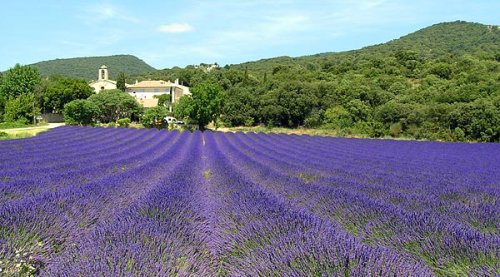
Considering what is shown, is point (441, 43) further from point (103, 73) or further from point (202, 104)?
point (103, 73)

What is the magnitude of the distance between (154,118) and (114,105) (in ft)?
17.7

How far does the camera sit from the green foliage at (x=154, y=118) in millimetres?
40406

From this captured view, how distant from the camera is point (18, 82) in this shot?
60.1 m

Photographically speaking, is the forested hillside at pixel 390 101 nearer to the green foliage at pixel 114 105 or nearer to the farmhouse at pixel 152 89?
the green foliage at pixel 114 105

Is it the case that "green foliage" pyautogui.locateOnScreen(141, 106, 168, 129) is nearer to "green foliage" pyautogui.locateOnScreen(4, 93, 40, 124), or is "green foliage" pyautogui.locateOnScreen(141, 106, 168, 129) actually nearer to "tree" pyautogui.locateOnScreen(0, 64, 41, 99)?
"green foliage" pyautogui.locateOnScreen(4, 93, 40, 124)

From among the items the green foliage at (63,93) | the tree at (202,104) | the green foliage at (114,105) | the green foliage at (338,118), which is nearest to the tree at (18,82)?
the green foliage at (63,93)

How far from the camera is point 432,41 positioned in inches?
3472

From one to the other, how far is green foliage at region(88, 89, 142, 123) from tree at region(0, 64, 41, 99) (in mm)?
20997

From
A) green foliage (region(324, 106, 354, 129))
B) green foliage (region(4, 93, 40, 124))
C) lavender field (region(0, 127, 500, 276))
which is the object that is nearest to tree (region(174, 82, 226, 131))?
green foliage (region(324, 106, 354, 129))

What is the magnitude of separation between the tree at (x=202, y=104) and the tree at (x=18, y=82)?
97.4 feet

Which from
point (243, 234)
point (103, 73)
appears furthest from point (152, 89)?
point (243, 234)

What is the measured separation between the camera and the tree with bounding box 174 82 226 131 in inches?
1626

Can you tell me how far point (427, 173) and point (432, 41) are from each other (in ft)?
287

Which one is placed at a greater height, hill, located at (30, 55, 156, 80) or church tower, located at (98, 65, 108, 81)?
hill, located at (30, 55, 156, 80)
